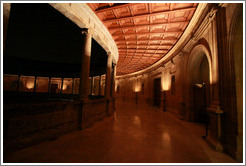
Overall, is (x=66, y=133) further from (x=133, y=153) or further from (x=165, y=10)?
(x=165, y=10)

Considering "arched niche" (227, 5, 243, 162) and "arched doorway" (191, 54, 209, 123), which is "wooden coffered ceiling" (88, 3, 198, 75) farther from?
"arched doorway" (191, 54, 209, 123)

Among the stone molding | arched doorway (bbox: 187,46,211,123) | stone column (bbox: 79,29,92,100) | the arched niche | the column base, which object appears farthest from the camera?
arched doorway (bbox: 187,46,211,123)

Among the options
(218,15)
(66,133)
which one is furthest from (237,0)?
(66,133)

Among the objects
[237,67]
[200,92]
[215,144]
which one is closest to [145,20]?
[237,67]

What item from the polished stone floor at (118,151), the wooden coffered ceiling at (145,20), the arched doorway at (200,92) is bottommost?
the polished stone floor at (118,151)

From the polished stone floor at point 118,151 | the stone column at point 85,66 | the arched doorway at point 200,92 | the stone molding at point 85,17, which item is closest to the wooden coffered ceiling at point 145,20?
the stone molding at point 85,17

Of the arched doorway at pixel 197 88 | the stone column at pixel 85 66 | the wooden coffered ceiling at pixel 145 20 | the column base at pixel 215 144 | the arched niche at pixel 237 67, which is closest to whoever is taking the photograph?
the arched niche at pixel 237 67

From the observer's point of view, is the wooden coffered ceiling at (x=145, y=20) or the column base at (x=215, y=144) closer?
the column base at (x=215, y=144)

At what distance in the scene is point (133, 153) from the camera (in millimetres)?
2760

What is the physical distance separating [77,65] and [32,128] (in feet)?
37.7

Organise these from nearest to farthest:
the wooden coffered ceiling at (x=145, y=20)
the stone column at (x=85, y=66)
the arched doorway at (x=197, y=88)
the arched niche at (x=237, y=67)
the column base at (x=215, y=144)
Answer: the arched niche at (x=237, y=67)
the column base at (x=215, y=144)
the wooden coffered ceiling at (x=145, y=20)
the stone column at (x=85, y=66)
the arched doorway at (x=197, y=88)

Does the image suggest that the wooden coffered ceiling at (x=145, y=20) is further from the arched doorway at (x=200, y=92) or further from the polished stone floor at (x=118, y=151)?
the polished stone floor at (x=118, y=151)

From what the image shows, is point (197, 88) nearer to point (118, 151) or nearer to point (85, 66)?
point (118, 151)

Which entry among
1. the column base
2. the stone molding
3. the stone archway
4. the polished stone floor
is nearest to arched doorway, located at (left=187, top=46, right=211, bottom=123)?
the stone archway
